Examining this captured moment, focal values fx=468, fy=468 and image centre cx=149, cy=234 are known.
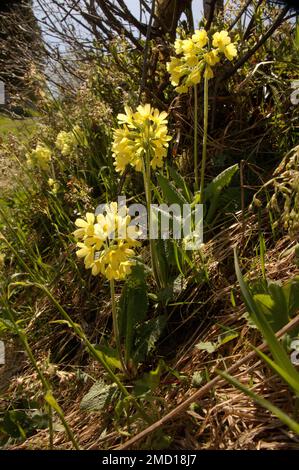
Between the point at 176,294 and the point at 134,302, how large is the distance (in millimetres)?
140

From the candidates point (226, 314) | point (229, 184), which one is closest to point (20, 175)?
point (229, 184)

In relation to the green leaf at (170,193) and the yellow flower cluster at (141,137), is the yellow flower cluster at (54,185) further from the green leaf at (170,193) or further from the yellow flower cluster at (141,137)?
the yellow flower cluster at (141,137)

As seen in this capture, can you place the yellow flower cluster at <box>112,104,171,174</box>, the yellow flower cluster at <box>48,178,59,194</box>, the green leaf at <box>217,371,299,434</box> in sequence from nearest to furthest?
1. the green leaf at <box>217,371,299,434</box>
2. the yellow flower cluster at <box>112,104,171,174</box>
3. the yellow flower cluster at <box>48,178,59,194</box>

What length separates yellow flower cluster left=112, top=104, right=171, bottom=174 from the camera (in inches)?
50.6

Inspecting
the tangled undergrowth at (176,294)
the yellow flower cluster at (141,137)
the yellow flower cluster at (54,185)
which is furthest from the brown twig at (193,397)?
the yellow flower cluster at (54,185)

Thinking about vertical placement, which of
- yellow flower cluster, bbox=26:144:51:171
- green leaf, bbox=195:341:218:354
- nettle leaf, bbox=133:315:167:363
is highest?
yellow flower cluster, bbox=26:144:51:171

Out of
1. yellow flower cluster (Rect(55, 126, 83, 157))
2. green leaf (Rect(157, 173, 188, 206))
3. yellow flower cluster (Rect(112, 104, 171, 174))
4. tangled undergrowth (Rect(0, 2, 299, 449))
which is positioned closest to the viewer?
tangled undergrowth (Rect(0, 2, 299, 449))

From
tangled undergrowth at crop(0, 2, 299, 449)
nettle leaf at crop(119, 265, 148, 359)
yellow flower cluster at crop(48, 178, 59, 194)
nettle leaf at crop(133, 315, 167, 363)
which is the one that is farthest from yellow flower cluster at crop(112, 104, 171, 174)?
yellow flower cluster at crop(48, 178, 59, 194)

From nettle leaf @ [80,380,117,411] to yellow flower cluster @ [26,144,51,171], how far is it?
1.37m

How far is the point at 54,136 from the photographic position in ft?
8.53

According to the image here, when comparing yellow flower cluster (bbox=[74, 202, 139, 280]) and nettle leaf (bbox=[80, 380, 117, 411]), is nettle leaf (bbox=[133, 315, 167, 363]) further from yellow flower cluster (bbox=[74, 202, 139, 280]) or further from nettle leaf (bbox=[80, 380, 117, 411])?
yellow flower cluster (bbox=[74, 202, 139, 280])

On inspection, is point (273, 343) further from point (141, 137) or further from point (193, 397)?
point (141, 137)

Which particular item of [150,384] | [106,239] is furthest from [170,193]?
[150,384]
